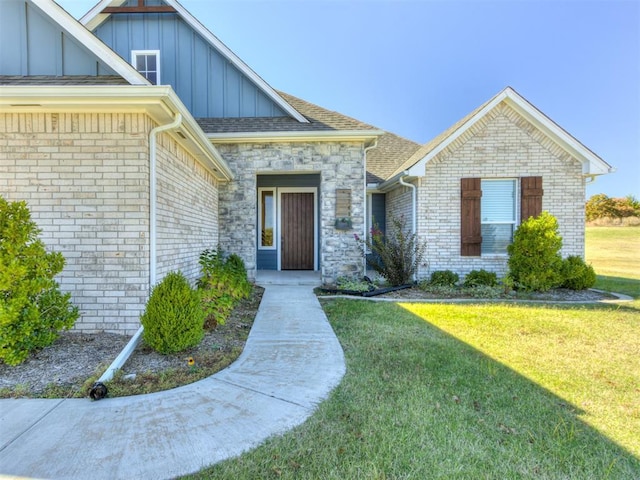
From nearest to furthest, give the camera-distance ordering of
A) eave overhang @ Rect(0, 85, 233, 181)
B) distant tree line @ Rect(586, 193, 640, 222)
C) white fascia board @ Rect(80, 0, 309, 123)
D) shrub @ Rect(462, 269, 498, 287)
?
1. eave overhang @ Rect(0, 85, 233, 181)
2. shrub @ Rect(462, 269, 498, 287)
3. white fascia board @ Rect(80, 0, 309, 123)
4. distant tree line @ Rect(586, 193, 640, 222)

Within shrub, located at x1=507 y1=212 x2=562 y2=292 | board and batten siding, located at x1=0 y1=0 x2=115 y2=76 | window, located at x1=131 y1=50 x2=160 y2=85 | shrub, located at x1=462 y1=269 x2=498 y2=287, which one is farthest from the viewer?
window, located at x1=131 y1=50 x2=160 y2=85

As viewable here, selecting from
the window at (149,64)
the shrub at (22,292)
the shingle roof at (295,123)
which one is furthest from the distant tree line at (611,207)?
the shrub at (22,292)

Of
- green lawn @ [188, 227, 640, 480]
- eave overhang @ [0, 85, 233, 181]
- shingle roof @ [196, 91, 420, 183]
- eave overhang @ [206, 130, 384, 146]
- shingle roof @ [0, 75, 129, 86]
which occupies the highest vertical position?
shingle roof @ [196, 91, 420, 183]

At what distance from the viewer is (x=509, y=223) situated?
27.1 feet

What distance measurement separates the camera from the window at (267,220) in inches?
400

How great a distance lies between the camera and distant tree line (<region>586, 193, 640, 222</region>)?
2998cm

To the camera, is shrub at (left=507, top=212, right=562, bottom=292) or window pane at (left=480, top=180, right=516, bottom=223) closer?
shrub at (left=507, top=212, right=562, bottom=292)

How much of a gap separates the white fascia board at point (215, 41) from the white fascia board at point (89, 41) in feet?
14.8

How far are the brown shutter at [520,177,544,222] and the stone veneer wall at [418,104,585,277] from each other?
19cm

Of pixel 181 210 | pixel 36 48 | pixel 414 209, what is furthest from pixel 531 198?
pixel 36 48

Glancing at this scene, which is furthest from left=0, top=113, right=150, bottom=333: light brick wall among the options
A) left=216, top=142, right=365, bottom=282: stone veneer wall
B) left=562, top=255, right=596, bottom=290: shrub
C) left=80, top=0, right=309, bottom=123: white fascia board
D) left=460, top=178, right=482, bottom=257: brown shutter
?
left=562, top=255, right=596, bottom=290: shrub

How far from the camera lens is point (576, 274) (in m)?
7.53

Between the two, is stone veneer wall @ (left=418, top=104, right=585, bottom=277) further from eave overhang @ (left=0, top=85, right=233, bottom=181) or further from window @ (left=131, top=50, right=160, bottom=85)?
window @ (left=131, top=50, right=160, bottom=85)

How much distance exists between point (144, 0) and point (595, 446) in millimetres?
11760
